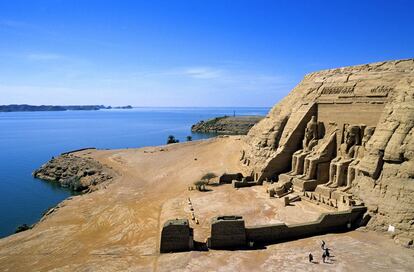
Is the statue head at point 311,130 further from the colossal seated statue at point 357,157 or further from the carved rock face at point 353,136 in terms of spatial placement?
the colossal seated statue at point 357,157

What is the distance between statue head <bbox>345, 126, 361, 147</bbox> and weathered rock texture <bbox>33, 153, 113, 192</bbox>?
2461 cm

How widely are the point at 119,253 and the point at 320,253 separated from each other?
10.1 m

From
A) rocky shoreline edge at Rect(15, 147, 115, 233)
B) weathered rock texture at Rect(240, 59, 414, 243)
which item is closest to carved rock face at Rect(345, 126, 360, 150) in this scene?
weathered rock texture at Rect(240, 59, 414, 243)

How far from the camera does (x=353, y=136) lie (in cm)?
2331

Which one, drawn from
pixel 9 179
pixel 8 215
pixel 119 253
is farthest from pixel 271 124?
pixel 9 179

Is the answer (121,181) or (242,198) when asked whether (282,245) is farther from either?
(121,181)

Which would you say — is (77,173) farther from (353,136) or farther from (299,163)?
(353,136)

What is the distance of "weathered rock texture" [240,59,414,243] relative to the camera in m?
17.9

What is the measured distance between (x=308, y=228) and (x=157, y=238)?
837 cm

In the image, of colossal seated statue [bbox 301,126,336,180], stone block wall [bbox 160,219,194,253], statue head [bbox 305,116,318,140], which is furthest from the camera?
statue head [bbox 305,116,318,140]

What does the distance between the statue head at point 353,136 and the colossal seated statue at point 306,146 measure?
10.9ft

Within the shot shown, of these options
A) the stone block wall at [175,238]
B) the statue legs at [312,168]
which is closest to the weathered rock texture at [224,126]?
the statue legs at [312,168]

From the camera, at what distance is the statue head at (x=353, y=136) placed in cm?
2323

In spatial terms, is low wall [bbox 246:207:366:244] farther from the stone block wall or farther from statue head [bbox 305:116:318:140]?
statue head [bbox 305:116:318:140]
